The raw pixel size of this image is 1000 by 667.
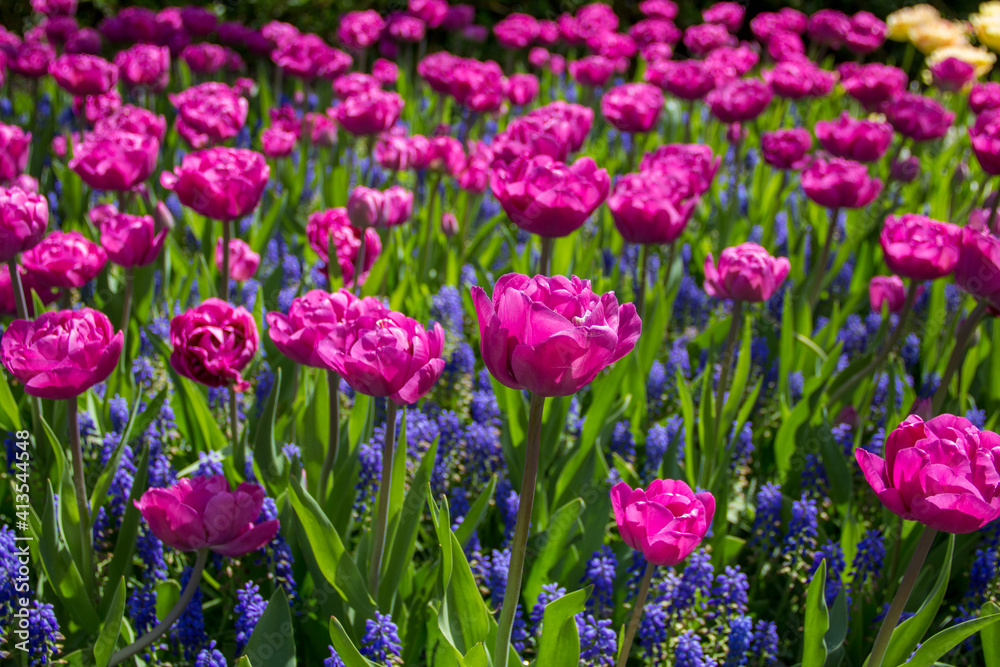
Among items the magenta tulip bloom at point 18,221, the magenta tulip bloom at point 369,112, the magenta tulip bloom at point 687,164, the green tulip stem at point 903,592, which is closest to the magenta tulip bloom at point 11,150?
the magenta tulip bloom at point 18,221

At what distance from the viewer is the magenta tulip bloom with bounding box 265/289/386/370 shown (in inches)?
56.0

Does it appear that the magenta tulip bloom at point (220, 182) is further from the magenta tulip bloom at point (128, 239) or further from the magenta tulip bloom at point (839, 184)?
the magenta tulip bloom at point (839, 184)

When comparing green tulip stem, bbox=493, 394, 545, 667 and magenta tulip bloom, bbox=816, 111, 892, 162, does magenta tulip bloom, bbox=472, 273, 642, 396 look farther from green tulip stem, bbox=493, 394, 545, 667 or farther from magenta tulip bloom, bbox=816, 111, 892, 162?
magenta tulip bloom, bbox=816, 111, 892, 162

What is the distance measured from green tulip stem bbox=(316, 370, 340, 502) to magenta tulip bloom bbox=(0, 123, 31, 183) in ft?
4.38

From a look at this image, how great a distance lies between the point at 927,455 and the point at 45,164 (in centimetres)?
406

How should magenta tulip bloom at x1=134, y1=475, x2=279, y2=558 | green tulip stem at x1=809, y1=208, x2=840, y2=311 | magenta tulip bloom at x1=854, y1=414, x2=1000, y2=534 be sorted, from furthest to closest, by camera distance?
green tulip stem at x1=809, y1=208, x2=840, y2=311 → magenta tulip bloom at x1=134, y1=475, x2=279, y2=558 → magenta tulip bloom at x1=854, y1=414, x2=1000, y2=534

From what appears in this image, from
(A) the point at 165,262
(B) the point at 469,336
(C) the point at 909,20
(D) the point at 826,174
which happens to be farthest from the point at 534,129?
(C) the point at 909,20

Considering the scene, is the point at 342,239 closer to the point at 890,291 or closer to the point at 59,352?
the point at 59,352

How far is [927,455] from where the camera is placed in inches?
43.0

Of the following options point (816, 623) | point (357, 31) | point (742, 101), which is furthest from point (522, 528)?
point (357, 31)

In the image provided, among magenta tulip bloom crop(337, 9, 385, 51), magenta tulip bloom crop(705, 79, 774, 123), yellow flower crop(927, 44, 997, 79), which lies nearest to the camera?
magenta tulip bloom crop(705, 79, 774, 123)

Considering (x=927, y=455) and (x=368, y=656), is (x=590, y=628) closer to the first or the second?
(x=368, y=656)

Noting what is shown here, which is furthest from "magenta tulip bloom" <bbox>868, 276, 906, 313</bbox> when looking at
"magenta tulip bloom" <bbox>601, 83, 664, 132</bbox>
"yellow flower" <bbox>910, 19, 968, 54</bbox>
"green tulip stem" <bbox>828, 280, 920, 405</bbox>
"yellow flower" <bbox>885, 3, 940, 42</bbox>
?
"yellow flower" <bbox>885, 3, 940, 42</bbox>

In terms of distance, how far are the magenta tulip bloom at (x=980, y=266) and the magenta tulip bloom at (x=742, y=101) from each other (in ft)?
4.71
